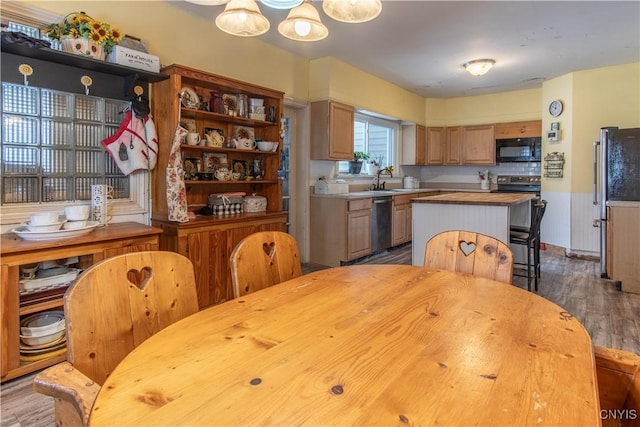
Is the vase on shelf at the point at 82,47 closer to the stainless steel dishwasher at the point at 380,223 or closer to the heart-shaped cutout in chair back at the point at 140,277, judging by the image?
the heart-shaped cutout in chair back at the point at 140,277

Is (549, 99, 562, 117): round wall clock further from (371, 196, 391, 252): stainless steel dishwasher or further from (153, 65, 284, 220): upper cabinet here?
(153, 65, 284, 220): upper cabinet

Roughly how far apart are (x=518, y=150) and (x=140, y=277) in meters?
6.57

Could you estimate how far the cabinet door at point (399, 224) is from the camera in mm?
5652

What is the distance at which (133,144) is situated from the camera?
2928 millimetres

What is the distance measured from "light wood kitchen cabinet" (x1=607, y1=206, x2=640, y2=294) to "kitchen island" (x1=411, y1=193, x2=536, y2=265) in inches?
33.3

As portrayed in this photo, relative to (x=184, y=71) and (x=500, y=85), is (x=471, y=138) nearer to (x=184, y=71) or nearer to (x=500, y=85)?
(x=500, y=85)

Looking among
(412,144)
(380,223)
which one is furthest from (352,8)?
(412,144)

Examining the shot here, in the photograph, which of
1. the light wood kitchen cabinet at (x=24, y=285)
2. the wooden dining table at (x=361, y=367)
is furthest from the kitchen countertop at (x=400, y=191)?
the wooden dining table at (x=361, y=367)

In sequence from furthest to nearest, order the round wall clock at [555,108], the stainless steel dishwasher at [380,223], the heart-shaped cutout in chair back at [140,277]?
the round wall clock at [555,108] → the stainless steel dishwasher at [380,223] → the heart-shaped cutout in chair back at [140,277]

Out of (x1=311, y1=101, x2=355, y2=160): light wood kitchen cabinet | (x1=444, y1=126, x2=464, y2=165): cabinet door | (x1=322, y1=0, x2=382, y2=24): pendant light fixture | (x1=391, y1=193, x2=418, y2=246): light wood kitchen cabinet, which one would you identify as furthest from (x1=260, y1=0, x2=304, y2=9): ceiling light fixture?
(x1=444, y1=126, x2=464, y2=165): cabinet door

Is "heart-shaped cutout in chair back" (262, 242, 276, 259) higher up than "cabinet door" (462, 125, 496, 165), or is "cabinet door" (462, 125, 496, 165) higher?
"cabinet door" (462, 125, 496, 165)

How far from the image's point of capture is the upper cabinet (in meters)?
3.06

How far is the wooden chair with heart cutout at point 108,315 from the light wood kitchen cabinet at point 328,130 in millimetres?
3578

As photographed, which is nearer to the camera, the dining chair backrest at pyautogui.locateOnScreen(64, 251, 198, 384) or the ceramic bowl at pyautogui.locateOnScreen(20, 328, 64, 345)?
the dining chair backrest at pyautogui.locateOnScreen(64, 251, 198, 384)
